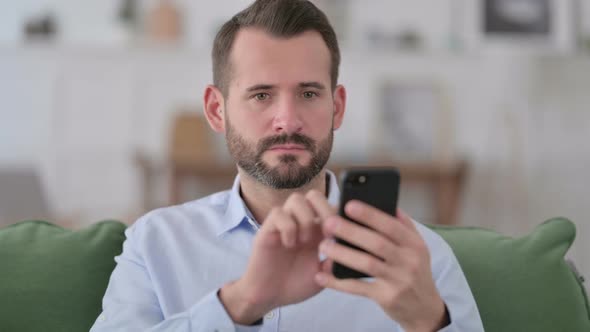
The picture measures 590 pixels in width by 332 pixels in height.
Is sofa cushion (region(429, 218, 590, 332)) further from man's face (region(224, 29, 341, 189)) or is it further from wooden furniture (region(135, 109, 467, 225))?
wooden furniture (region(135, 109, 467, 225))

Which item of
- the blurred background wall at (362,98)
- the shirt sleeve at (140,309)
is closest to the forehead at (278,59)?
the shirt sleeve at (140,309)

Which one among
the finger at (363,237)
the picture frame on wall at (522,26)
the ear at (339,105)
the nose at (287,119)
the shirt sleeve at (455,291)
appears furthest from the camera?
the picture frame on wall at (522,26)

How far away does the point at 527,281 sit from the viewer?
4.29 feet

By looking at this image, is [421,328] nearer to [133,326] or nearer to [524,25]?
[133,326]

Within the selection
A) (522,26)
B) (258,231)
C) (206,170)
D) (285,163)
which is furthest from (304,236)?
(522,26)

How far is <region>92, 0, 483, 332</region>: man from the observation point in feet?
3.10

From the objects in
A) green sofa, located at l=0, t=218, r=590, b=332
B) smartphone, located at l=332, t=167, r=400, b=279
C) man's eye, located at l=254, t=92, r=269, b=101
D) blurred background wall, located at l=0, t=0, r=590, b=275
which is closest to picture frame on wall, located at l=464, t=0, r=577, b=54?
blurred background wall, located at l=0, t=0, r=590, b=275

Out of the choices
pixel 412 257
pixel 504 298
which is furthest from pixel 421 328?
pixel 504 298

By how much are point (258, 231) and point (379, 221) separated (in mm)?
200

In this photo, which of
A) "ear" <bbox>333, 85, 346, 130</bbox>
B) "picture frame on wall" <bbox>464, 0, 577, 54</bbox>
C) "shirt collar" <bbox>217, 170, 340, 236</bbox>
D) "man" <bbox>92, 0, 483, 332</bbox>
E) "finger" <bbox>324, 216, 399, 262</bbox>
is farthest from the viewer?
"picture frame on wall" <bbox>464, 0, 577, 54</bbox>

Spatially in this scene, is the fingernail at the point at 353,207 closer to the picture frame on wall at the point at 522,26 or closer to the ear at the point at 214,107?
the ear at the point at 214,107

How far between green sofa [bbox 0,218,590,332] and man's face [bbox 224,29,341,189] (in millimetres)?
336

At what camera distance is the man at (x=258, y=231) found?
944 mm

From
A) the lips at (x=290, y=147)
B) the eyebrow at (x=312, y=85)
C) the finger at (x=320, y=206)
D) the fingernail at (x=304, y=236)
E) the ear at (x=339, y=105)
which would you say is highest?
the eyebrow at (x=312, y=85)
